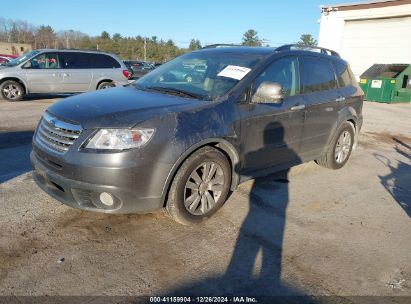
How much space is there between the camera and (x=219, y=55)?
4.49 meters

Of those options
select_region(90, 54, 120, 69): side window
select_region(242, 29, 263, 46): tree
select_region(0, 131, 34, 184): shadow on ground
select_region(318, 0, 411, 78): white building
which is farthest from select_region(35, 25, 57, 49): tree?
select_region(0, 131, 34, 184): shadow on ground

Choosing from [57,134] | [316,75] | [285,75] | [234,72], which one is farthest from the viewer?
[316,75]

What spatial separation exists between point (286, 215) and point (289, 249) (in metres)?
0.72

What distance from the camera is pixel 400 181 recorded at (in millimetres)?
5465

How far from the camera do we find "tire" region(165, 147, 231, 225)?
3342 mm

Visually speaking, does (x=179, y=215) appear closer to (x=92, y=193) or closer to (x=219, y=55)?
(x=92, y=193)

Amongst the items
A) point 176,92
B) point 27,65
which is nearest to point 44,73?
point 27,65

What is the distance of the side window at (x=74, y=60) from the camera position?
1188 centimetres

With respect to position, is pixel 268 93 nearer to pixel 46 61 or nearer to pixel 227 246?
pixel 227 246

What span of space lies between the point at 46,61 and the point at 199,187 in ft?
32.9

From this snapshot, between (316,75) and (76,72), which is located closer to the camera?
(316,75)

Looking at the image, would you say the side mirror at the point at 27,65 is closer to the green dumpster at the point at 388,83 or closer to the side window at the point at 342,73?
the side window at the point at 342,73

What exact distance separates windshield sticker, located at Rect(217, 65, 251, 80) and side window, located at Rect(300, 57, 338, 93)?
1034mm

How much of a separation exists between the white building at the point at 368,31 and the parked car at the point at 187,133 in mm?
16784
